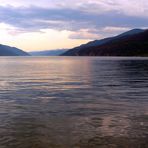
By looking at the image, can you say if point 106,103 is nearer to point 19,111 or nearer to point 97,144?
point 19,111

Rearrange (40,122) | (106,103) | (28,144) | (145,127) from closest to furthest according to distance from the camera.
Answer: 1. (28,144)
2. (145,127)
3. (40,122)
4. (106,103)

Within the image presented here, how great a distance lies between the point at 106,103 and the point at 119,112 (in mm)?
4533

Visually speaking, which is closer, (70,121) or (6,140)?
(6,140)

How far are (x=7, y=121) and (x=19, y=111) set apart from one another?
11.6 feet

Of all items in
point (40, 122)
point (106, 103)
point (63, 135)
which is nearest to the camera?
point (63, 135)

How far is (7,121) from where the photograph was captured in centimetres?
2020

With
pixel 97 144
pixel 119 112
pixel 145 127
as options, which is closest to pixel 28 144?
pixel 97 144

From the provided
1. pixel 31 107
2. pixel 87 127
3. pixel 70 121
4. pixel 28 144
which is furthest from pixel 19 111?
pixel 28 144

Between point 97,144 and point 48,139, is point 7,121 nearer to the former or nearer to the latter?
point 48,139

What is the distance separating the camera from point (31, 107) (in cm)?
2562

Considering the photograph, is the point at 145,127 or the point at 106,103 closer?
the point at 145,127

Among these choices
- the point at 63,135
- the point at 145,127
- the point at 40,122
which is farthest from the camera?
the point at 40,122

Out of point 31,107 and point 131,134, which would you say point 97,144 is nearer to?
point 131,134

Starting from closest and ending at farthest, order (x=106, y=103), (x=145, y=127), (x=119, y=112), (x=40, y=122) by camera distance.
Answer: (x=145, y=127) < (x=40, y=122) < (x=119, y=112) < (x=106, y=103)
